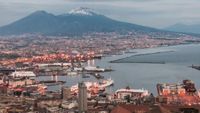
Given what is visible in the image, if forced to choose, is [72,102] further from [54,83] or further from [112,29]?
[112,29]

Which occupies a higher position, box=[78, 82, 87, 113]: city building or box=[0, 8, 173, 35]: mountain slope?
box=[0, 8, 173, 35]: mountain slope

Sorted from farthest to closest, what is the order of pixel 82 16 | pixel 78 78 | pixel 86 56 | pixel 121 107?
pixel 82 16 → pixel 86 56 → pixel 78 78 → pixel 121 107

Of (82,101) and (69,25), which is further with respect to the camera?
(69,25)

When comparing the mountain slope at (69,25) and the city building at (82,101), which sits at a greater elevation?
the mountain slope at (69,25)

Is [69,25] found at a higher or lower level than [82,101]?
higher

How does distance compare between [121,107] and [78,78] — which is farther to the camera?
[78,78]

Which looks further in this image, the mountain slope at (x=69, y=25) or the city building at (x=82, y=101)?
the mountain slope at (x=69, y=25)

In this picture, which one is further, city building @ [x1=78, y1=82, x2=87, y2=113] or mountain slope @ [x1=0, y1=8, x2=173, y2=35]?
mountain slope @ [x1=0, y1=8, x2=173, y2=35]

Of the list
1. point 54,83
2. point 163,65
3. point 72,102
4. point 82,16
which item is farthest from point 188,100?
point 82,16
